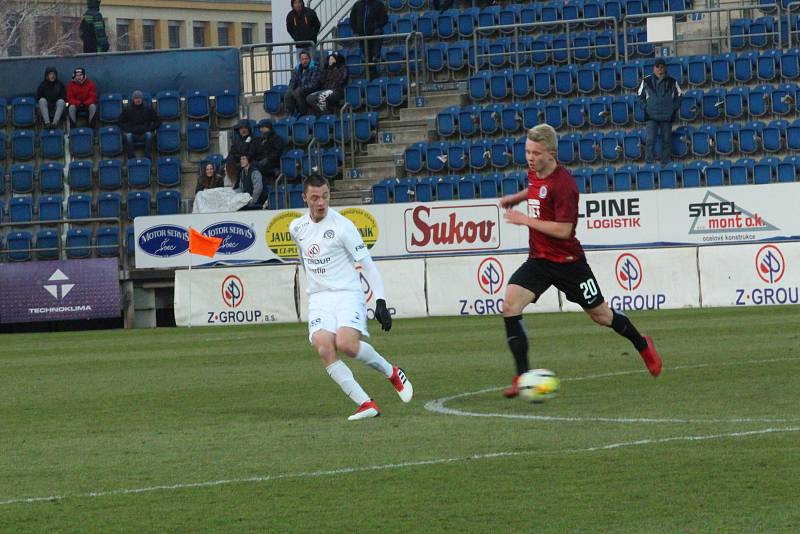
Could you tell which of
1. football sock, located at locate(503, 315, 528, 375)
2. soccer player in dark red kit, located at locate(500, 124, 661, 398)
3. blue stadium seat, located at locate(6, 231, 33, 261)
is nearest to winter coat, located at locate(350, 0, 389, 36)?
blue stadium seat, located at locate(6, 231, 33, 261)

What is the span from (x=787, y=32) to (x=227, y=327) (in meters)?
13.6

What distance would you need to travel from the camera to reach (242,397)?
1348 centimetres

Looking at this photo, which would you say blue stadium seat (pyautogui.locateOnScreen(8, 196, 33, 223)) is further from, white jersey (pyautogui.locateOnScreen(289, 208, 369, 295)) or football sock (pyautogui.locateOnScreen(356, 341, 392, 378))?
football sock (pyautogui.locateOnScreen(356, 341, 392, 378))

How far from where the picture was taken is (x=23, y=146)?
112ft

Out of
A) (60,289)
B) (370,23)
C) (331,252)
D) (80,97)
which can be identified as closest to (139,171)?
(80,97)

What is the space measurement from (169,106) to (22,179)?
12.3 feet

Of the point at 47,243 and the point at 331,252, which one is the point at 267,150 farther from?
the point at 331,252

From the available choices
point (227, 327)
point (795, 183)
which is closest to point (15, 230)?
point (227, 327)

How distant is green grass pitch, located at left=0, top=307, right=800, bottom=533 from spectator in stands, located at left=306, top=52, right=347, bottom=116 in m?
16.0

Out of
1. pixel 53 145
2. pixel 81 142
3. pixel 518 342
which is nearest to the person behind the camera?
pixel 518 342

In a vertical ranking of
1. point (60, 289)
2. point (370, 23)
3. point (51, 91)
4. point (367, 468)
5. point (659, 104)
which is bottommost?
point (367, 468)

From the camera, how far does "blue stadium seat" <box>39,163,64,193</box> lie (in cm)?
3322

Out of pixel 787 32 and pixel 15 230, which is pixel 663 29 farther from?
pixel 15 230

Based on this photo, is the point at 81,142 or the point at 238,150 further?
the point at 81,142
